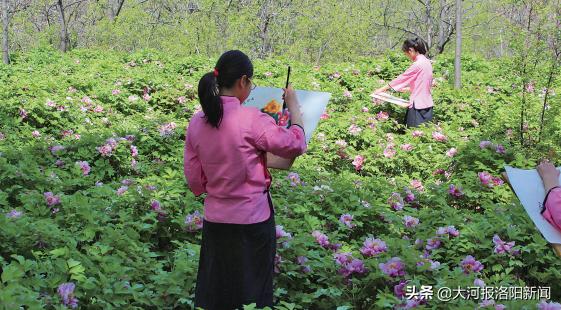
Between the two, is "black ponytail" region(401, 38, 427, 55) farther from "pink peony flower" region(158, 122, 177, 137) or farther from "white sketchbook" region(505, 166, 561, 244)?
"white sketchbook" region(505, 166, 561, 244)

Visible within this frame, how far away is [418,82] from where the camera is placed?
740 cm

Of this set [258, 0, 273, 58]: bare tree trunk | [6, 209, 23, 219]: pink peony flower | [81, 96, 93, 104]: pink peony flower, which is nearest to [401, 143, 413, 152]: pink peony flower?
[6, 209, 23, 219]: pink peony flower

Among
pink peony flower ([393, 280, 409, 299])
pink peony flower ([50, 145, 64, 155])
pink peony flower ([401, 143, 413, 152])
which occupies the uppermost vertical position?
pink peony flower ([50, 145, 64, 155])

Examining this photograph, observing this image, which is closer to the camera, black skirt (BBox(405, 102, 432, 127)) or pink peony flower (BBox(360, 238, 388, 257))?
pink peony flower (BBox(360, 238, 388, 257))

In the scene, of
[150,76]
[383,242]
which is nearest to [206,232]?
[383,242]

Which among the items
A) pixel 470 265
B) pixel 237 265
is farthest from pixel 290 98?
pixel 470 265

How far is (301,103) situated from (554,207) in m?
1.53

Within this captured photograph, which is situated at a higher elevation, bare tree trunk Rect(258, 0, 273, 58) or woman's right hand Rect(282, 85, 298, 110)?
bare tree trunk Rect(258, 0, 273, 58)

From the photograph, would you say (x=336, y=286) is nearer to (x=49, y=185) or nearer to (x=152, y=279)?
(x=152, y=279)

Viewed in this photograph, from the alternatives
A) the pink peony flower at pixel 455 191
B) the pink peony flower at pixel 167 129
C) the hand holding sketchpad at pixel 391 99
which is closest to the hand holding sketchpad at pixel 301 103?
the pink peony flower at pixel 455 191

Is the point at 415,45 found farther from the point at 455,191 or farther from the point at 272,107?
the point at 272,107

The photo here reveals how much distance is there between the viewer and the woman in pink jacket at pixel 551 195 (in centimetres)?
233

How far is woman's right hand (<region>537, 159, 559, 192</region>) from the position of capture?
240 centimetres

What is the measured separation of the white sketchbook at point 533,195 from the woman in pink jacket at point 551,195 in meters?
0.03
